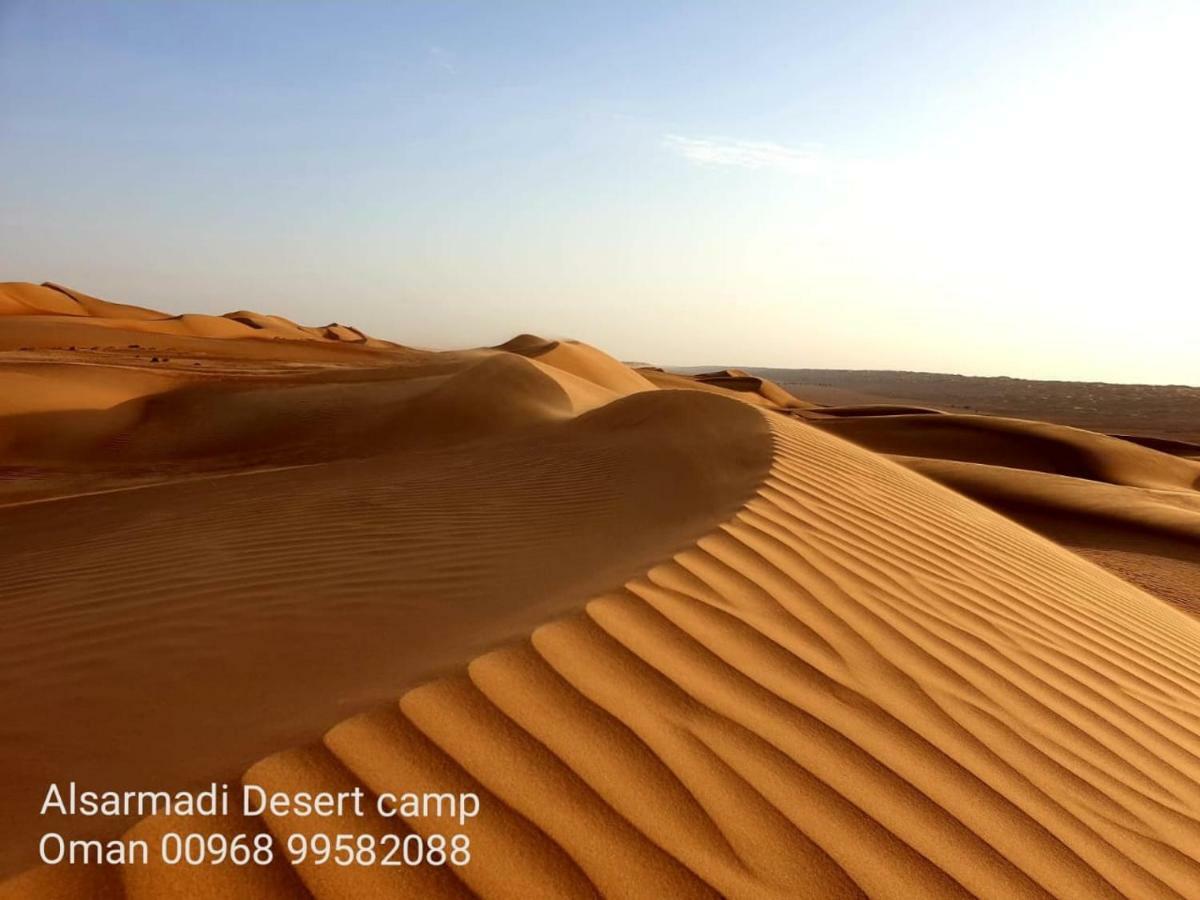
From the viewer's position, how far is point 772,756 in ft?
5.63

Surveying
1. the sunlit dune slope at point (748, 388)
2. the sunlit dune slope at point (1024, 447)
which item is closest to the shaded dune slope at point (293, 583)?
the sunlit dune slope at point (1024, 447)

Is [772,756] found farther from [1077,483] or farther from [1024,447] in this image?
[1024,447]

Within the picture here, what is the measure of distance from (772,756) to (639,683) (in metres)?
0.34

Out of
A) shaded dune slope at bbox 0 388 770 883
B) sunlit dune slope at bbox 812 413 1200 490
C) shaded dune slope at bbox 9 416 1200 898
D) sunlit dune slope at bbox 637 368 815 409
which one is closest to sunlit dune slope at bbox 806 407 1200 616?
sunlit dune slope at bbox 812 413 1200 490

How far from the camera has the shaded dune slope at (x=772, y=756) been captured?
1.37 metres

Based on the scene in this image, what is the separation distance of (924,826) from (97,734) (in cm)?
193

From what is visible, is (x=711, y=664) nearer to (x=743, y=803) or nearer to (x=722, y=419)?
(x=743, y=803)

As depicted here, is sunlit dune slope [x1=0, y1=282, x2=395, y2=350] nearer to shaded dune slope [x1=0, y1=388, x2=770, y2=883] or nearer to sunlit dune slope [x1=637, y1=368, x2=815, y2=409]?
sunlit dune slope [x1=637, y1=368, x2=815, y2=409]

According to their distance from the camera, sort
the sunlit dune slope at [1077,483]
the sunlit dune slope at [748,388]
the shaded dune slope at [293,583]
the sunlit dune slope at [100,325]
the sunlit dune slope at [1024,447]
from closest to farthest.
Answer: the shaded dune slope at [293,583] < the sunlit dune slope at [1077,483] < the sunlit dune slope at [1024,447] < the sunlit dune slope at [100,325] < the sunlit dune slope at [748,388]

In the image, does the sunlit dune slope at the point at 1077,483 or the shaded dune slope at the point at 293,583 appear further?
the sunlit dune slope at the point at 1077,483

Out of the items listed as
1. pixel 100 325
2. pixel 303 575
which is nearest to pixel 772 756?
pixel 303 575

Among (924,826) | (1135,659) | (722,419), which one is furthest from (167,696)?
(722,419)

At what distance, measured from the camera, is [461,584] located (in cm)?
302

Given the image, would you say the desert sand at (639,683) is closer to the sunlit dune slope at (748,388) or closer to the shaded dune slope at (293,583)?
the shaded dune slope at (293,583)
